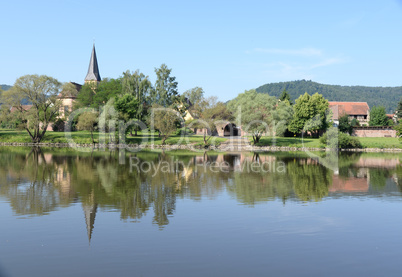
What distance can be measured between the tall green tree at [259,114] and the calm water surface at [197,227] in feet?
115

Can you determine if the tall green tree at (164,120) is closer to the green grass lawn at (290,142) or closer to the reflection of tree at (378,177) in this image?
the green grass lawn at (290,142)

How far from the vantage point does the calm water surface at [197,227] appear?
1113 centimetres

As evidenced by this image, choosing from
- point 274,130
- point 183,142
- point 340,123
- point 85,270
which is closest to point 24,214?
point 85,270

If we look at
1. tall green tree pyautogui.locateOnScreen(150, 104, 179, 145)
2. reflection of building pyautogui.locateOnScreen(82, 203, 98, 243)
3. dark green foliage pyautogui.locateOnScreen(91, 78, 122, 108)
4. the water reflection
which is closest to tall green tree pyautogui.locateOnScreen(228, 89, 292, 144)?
tall green tree pyautogui.locateOnScreen(150, 104, 179, 145)

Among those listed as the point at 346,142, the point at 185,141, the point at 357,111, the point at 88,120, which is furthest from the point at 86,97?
the point at 357,111

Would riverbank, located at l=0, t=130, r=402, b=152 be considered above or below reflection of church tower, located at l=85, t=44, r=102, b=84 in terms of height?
below

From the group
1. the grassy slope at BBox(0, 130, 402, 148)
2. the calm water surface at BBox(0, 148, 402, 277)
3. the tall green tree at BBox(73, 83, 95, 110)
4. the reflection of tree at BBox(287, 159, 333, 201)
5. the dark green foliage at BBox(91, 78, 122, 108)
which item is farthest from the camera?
the tall green tree at BBox(73, 83, 95, 110)

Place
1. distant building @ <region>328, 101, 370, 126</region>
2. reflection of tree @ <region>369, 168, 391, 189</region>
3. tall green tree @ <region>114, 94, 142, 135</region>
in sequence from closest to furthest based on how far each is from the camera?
reflection of tree @ <region>369, 168, 391, 189</region> → tall green tree @ <region>114, 94, 142, 135</region> → distant building @ <region>328, 101, 370, 126</region>

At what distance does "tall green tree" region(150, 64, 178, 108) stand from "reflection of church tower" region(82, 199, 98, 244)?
59.5 metres

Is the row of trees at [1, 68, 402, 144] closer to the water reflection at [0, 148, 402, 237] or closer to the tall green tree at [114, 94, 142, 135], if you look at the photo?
the tall green tree at [114, 94, 142, 135]

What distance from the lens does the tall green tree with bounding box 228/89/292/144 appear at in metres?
62.5

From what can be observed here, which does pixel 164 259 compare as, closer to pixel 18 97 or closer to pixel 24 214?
pixel 24 214

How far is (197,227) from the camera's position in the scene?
15039mm

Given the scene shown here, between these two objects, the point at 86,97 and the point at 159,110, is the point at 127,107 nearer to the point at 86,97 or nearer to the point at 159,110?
the point at 159,110
